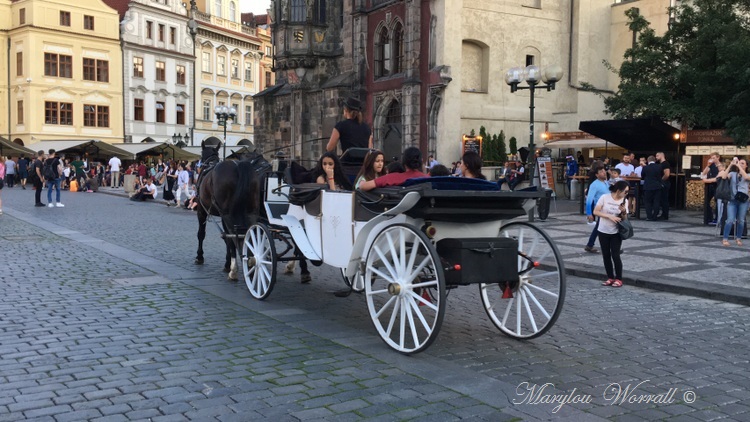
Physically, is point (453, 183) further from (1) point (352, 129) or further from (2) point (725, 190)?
(2) point (725, 190)

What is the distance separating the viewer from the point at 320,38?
38.0m

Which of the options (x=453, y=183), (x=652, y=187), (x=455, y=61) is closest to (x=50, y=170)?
(x=455, y=61)

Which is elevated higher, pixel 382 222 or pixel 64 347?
pixel 382 222

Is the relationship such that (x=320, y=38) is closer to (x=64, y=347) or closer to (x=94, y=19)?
(x=94, y=19)

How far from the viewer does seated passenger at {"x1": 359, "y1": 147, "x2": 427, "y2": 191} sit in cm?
649

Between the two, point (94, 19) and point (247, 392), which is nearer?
point (247, 392)

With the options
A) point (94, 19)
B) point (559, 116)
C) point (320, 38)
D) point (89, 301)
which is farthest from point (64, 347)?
point (94, 19)

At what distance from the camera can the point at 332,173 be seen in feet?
26.1

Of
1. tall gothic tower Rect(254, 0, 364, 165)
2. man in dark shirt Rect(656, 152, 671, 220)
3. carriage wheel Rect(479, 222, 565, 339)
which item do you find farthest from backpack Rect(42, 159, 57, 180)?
carriage wheel Rect(479, 222, 565, 339)

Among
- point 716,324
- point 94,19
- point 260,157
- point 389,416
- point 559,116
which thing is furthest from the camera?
point 94,19

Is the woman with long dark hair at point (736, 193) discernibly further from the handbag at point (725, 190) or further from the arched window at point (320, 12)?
the arched window at point (320, 12)

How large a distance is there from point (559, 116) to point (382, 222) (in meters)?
28.4

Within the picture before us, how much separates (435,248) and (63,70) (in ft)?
176

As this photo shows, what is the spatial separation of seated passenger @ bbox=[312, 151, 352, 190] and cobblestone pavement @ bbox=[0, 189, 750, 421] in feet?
4.41
